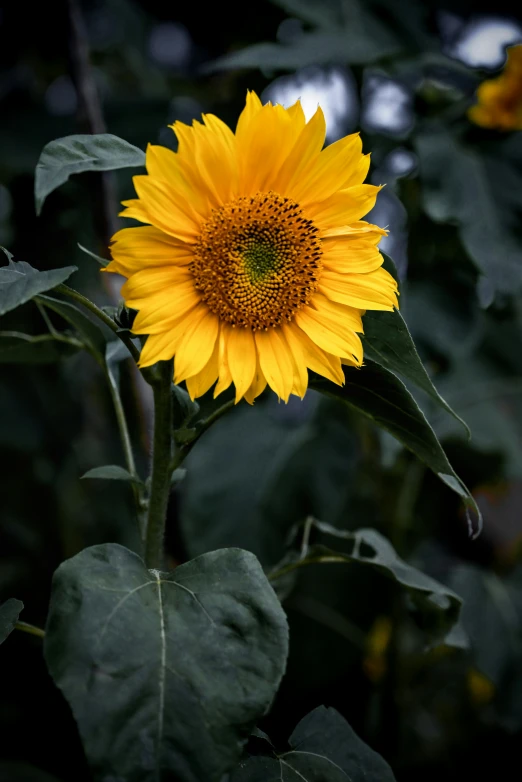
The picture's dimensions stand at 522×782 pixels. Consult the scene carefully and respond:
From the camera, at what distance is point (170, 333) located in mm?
505

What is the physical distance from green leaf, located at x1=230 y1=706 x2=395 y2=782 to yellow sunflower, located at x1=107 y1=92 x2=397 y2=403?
26 centimetres

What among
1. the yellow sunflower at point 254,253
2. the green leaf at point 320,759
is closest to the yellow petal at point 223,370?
the yellow sunflower at point 254,253

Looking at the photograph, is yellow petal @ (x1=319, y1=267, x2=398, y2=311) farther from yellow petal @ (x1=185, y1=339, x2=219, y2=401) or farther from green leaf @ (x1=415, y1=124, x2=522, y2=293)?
green leaf @ (x1=415, y1=124, x2=522, y2=293)

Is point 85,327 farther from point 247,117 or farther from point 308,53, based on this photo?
point 308,53

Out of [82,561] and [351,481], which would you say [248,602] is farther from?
[351,481]

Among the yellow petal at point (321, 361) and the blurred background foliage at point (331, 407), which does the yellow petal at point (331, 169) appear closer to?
the yellow petal at point (321, 361)

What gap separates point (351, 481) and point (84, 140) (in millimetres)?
789

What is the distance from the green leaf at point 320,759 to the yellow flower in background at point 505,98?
3.02 feet

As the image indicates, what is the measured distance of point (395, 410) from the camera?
21.2 inches

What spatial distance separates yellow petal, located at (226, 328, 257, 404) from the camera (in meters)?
0.51

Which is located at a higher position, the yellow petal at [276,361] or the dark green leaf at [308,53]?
the dark green leaf at [308,53]

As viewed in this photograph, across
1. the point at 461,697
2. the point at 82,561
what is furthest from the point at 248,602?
the point at 461,697

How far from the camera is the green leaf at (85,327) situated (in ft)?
1.93

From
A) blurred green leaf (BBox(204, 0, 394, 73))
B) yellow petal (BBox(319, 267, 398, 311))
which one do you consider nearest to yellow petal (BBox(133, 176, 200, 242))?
yellow petal (BBox(319, 267, 398, 311))
